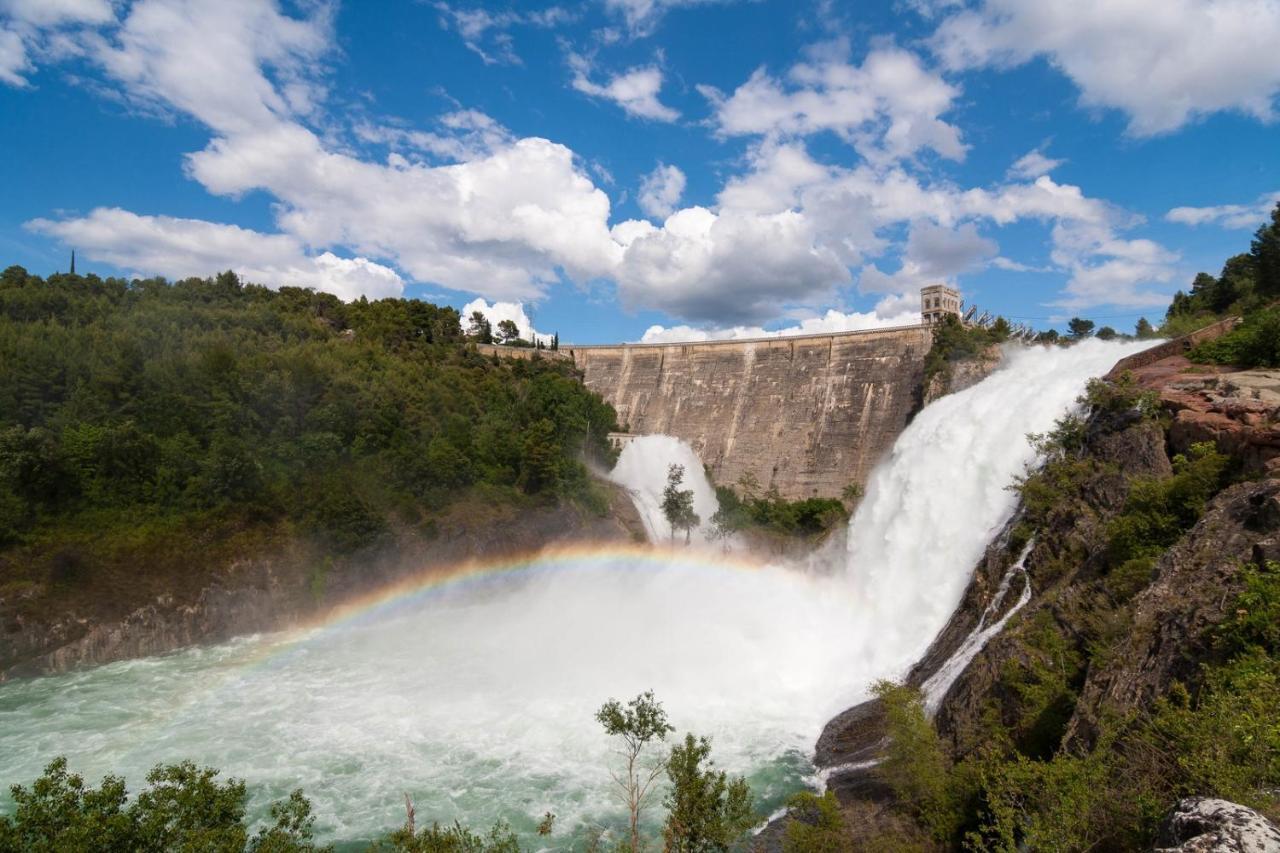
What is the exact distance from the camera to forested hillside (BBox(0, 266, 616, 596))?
3030cm

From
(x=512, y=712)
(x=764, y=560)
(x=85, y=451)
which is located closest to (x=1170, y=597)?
(x=512, y=712)

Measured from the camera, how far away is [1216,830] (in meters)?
5.05

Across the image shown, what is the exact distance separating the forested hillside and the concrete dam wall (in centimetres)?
883

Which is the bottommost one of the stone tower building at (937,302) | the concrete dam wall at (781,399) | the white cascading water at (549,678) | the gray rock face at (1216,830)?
the white cascading water at (549,678)

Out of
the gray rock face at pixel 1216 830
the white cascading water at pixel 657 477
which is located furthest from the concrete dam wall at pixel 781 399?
the gray rock face at pixel 1216 830

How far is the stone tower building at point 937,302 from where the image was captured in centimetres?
5044

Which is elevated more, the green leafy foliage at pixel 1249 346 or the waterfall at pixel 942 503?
the green leafy foliage at pixel 1249 346

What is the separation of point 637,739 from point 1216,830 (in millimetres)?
13690

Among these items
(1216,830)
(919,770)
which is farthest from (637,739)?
(1216,830)

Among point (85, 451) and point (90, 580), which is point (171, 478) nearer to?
point (85, 451)

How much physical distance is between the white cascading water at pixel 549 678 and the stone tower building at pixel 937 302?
14.1 m

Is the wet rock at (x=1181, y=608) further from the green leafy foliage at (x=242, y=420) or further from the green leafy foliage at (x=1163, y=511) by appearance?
the green leafy foliage at (x=242, y=420)

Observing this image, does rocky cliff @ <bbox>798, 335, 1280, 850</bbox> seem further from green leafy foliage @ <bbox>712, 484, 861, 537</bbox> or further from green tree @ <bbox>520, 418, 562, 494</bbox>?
green tree @ <bbox>520, 418, 562, 494</bbox>

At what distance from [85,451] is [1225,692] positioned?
127 feet
